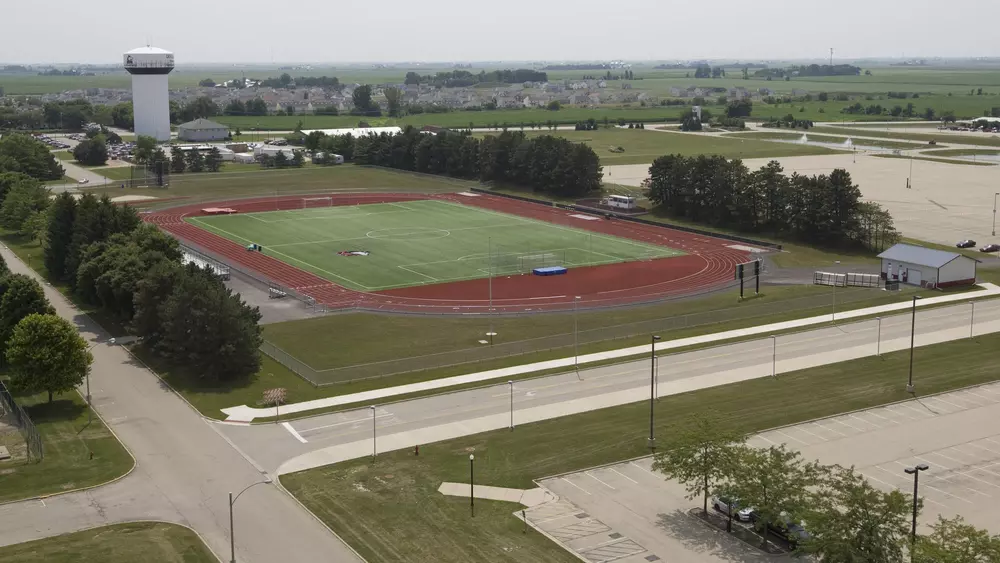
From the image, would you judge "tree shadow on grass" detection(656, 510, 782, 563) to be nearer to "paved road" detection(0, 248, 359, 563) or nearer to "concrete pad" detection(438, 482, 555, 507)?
"concrete pad" detection(438, 482, 555, 507)

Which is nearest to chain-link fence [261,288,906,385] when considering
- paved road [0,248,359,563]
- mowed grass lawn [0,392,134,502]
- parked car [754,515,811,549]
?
paved road [0,248,359,563]

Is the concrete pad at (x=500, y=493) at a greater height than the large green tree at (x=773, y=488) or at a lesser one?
lesser

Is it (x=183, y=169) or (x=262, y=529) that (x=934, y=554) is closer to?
(x=262, y=529)

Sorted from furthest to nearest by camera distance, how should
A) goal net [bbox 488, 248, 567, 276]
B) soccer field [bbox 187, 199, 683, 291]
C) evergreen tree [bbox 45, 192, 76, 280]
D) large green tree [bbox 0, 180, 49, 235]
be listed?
1. large green tree [bbox 0, 180, 49, 235]
2. soccer field [bbox 187, 199, 683, 291]
3. goal net [bbox 488, 248, 567, 276]
4. evergreen tree [bbox 45, 192, 76, 280]

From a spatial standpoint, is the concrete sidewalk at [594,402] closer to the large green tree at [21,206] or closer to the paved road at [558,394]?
the paved road at [558,394]

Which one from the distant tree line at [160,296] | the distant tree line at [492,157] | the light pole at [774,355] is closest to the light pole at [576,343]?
the light pole at [774,355]
